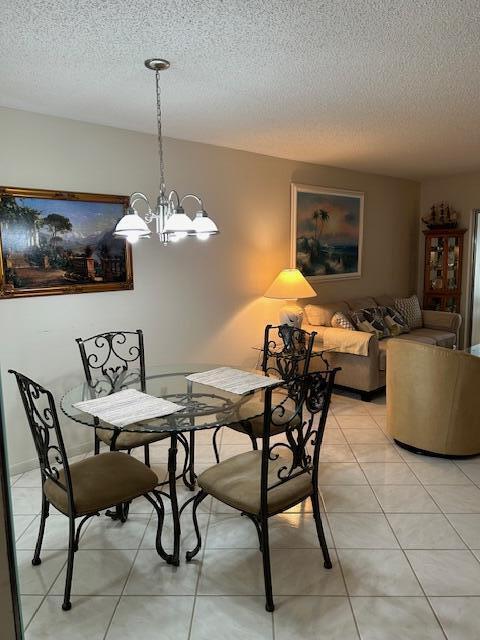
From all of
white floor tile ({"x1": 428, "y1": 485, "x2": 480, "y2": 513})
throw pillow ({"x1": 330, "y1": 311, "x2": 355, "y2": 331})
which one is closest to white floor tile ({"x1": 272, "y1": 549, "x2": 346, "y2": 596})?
white floor tile ({"x1": 428, "y1": 485, "x2": 480, "y2": 513})

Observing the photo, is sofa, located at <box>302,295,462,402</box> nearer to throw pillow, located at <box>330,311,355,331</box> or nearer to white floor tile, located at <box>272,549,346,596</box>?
throw pillow, located at <box>330,311,355,331</box>

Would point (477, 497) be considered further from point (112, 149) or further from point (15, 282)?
point (112, 149)

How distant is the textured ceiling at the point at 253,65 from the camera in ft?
6.24

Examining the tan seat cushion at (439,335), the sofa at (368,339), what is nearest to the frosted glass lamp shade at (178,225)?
the sofa at (368,339)

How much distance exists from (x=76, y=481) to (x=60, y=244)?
1.75 m

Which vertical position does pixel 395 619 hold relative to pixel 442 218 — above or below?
below

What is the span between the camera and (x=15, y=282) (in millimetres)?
3074

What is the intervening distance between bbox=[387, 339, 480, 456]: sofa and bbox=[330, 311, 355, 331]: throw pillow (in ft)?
4.49

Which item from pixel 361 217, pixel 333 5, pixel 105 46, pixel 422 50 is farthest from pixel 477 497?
pixel 361 217

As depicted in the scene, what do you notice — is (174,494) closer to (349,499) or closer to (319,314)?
(349,499)

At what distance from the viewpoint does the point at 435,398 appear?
322 cm

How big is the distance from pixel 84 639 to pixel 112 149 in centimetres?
305

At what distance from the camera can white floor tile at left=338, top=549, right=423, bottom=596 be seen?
2.07 metres

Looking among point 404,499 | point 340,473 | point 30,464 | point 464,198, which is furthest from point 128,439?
point 464,198
